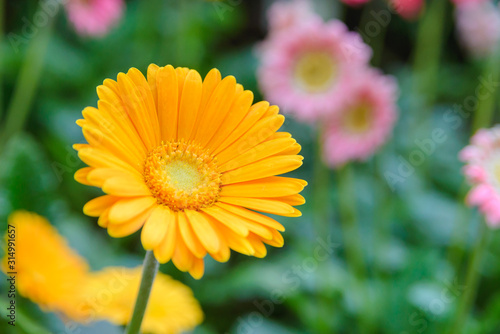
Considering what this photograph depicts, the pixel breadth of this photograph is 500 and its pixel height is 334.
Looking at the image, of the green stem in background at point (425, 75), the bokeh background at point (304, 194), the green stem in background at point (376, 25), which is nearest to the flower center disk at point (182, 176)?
the bokeh background at point (304, 194)

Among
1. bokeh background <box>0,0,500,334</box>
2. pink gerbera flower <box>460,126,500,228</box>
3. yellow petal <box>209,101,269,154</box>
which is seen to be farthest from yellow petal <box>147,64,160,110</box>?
pink gerbera flower <box>460,126,500,228</box>

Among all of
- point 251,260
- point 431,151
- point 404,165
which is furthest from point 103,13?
point 431,151

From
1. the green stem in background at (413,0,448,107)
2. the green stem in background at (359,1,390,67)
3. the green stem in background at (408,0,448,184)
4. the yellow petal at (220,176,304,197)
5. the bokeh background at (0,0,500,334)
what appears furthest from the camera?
the green stem in background at (359,1,390,67)

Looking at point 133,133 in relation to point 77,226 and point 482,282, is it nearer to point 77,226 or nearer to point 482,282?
point 77,226

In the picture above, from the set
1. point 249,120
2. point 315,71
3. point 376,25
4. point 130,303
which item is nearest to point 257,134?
point 249,120

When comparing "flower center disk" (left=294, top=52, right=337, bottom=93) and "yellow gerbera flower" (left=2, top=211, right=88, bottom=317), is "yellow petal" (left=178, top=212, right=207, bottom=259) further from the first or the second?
"flower center disk" (left=294, top=52, right=337, bottom=93)

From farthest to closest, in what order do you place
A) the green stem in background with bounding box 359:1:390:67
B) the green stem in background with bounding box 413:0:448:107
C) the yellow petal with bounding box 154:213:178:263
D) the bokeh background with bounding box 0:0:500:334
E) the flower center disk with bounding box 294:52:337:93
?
the green stem in background with bounding box 359:1:390:67
the green stem in background with bounding box 413:0:448:107
the flower center disk with bounding box 294:52:337:93
the bokeh background with bounding box 0:0:500:334
the yellow petal with bounding box 154:213:178:263

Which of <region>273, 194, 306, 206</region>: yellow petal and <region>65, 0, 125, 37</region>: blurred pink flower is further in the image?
<region>65, 0, 125, 37</region>: blurred pink flower
